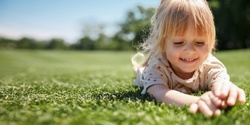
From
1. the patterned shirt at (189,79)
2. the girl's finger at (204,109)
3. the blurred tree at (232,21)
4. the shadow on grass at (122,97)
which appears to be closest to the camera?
the girl's finger at (204,109)

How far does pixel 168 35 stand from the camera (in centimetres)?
432

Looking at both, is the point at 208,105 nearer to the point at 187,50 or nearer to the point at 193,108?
the point at 193,108

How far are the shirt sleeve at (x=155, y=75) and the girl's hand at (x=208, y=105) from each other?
1059mm

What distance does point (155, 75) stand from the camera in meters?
4.45

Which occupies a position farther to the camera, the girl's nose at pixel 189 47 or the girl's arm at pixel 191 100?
the girl's nose at pixel 189 47

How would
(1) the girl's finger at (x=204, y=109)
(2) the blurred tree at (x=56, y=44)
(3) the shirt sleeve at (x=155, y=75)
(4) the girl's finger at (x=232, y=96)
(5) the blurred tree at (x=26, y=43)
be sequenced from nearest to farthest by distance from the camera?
(1) the girl's finger at (x=204, y=109) → (4) the girl's finger at (x=232, y=96) → (3) the shirt sleeve at (x=155, y=75) → (5) the blurred tree at (x=26, y=43) → (2) the blurred tree at (x=56, y=44)

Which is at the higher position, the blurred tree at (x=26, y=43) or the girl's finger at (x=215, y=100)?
the girl's finger at (x=215, y=100)

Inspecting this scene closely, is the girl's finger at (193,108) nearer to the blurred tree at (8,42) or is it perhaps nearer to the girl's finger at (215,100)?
the girl's finger at (215,100)

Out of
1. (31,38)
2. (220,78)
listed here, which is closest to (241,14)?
(220,78)

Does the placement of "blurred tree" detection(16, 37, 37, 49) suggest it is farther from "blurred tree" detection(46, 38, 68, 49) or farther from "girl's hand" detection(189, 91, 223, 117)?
"girl's hand" detection(189, 91, 223, 117)

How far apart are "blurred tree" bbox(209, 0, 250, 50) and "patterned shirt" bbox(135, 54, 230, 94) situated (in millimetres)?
43701

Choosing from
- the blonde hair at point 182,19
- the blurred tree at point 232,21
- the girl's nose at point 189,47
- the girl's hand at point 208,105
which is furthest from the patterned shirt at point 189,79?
the blurred tree at point 232,21

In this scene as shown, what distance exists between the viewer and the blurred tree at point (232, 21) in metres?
48.4

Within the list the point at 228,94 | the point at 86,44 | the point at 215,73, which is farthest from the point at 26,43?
the point at 228,94
